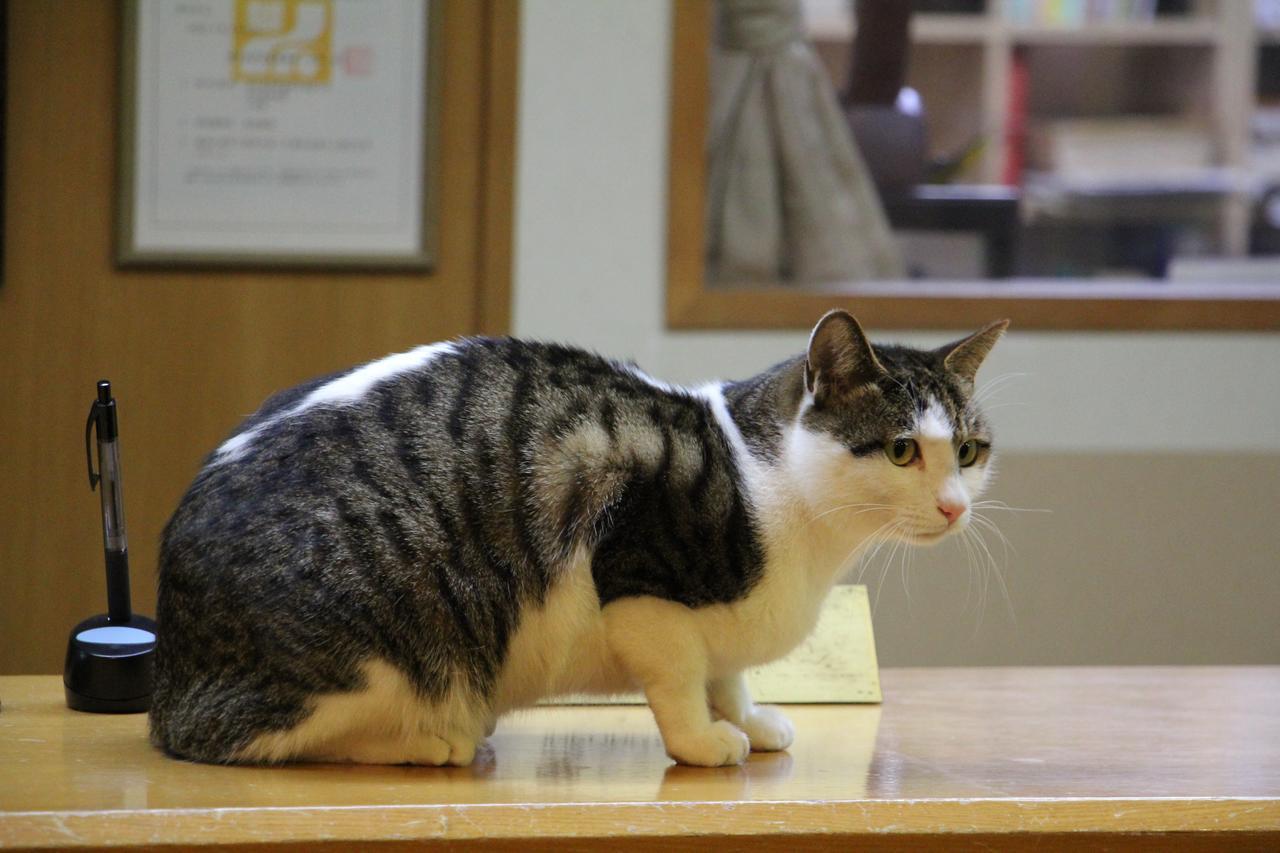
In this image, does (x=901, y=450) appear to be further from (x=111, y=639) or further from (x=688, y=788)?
(x=111, y=639)

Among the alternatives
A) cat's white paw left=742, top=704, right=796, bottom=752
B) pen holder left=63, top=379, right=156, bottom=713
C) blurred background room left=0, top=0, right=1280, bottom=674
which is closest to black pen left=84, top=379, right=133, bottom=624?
pen holder left=63, top=379, right=156, bottom=713

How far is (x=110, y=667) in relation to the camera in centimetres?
109

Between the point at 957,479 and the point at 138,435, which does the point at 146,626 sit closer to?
the point at 957,479

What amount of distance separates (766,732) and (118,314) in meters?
1.42

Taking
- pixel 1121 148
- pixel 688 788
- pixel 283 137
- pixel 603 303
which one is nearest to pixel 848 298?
pixel 603 303

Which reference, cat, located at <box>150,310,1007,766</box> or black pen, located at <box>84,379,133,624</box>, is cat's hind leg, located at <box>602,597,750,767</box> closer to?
cat, located at <box>150,310,1007,766</box>

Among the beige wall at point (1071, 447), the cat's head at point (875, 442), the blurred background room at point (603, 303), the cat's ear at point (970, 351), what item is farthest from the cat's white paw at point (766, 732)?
the beige wall at point (1071, 447)

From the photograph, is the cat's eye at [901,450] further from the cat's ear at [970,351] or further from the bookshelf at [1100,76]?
the bookshelf at [1100,76]

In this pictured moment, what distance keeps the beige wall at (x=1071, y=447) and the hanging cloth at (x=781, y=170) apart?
14 centimetres

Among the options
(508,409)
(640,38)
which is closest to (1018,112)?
(640,38)

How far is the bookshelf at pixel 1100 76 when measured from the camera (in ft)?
7.64

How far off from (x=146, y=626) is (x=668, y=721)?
48 centimetres

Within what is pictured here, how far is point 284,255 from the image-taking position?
2.03 m

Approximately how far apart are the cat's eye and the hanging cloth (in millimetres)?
1154
